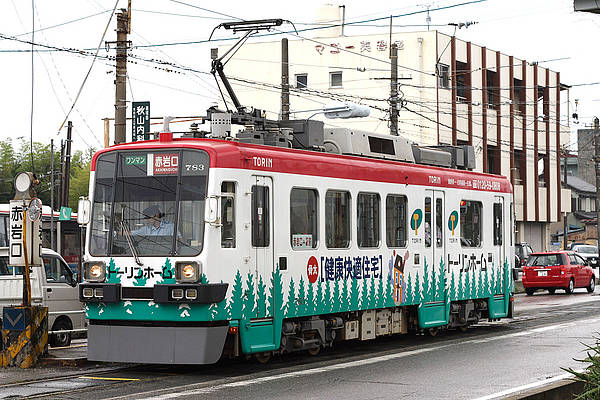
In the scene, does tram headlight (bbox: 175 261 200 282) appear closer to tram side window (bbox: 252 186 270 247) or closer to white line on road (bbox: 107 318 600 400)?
tram side window (bbox: 252 186 270 247)

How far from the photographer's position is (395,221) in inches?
705

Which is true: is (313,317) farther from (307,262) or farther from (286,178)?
(286,178)

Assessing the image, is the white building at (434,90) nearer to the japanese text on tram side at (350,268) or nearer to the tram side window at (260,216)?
the japanese text on tram side at (350,268)

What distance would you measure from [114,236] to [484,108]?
46.4 meters

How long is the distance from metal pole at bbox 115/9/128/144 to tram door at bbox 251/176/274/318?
7.82 metres

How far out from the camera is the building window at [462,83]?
56719 millimetres

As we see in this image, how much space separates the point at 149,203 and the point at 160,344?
1.95 metres

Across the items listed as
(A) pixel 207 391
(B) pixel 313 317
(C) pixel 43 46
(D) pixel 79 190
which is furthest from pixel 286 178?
(D) pixel 79 190

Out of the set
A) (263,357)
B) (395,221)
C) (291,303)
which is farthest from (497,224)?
(263,357)

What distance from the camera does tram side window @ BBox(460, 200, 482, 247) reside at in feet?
66.4

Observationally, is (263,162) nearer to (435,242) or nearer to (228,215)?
(228,215)

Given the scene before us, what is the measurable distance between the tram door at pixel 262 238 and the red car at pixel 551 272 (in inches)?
982

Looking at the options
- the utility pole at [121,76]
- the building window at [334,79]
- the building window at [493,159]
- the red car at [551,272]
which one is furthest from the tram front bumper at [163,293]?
the building window at [493,159]

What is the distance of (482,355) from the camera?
650 inches
